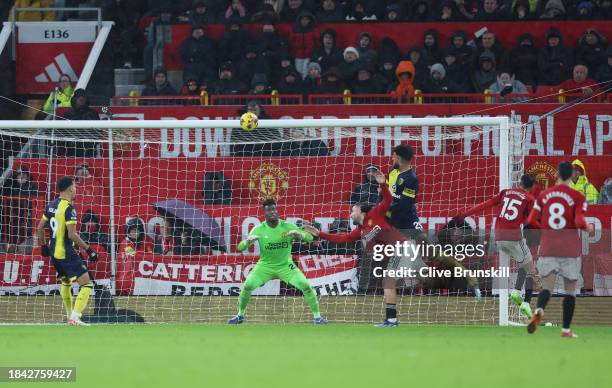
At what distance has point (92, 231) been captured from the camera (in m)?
17.3

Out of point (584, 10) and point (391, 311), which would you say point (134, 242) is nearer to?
point (391, 311)

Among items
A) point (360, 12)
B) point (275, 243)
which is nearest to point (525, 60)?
point (360, 12)

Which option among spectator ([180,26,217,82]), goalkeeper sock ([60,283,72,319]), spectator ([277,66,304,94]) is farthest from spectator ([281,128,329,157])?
goalkeeper sock ([60,283,72,319])

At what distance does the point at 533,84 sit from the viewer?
20.4 metres

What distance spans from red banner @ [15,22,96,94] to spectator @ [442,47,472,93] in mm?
7590

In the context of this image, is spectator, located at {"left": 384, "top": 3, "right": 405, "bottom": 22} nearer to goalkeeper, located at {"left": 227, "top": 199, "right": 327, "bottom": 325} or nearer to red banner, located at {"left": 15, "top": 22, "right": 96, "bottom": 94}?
red banner, located at {"left": 15, "top": 22, "right": 96, "bottom": 94}

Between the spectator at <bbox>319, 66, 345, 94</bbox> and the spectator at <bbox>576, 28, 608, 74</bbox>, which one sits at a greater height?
the spectator at <bbox>576, 28, 608, 74</bbox>

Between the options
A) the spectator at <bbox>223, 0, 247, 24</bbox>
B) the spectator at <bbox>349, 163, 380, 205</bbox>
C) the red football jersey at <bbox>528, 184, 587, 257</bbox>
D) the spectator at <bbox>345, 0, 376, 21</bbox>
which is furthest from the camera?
the spectator at <bbox>223, 0, 247, 24</bbox>

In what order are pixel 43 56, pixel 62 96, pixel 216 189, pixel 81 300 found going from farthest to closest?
pixel 43 56 → pixel 62 96 → pixel 216 189 → pixel 81 300

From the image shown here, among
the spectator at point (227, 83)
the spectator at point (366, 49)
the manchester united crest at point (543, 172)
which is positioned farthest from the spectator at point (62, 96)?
the manchester united crest at point (543, 172)

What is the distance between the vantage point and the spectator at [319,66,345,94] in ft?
65.0

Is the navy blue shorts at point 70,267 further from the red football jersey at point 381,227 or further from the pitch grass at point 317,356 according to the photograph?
the red football jersey at point 381,227

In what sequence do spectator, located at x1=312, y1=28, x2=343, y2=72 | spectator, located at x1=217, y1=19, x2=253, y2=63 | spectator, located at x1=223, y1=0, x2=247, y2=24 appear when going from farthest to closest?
1. spectator, located at x1=223, y1=0, x2=247, y2=24
2. spectator, located at x1=217, y1=19, x2=253, y2=63
3. spectator, located at x1=312, y1=28, x2=343, y2=72

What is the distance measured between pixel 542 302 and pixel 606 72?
9.18m
